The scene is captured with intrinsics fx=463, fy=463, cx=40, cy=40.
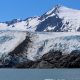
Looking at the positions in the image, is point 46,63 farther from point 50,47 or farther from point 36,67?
point 50,47

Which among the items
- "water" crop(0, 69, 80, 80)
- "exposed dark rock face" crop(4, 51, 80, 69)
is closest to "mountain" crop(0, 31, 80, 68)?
"exposed dark rock face" crop(4, 51, 80, 69)

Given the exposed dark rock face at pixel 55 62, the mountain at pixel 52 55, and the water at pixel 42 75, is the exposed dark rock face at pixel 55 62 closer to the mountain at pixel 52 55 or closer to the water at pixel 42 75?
the mountain at pixel 52 55

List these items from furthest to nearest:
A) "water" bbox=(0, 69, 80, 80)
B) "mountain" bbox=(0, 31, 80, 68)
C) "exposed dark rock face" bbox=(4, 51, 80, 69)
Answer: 1. "mountain" bbox=(0, 31, 80, 68)
2. "exposed dark rock face" bbox=(4, 51, 80, 69)
3. "water" bbox=(0, 69, 80, 80)

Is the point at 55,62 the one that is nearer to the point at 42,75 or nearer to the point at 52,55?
the point at 52,55

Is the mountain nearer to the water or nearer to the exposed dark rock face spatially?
the exposed dark rock face

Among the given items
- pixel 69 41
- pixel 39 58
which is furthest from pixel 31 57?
pixel 69 41

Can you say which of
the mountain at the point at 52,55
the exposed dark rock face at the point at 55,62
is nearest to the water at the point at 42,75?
the exposed dark rock face at the point at 55,62

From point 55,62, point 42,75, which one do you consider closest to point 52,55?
point 55,62

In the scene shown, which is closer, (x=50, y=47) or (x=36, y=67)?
(x=36, y=67)

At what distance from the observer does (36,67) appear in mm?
176500

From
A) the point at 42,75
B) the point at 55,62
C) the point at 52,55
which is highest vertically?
the point at 52,55

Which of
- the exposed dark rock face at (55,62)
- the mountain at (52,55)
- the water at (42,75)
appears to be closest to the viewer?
the water at (42,75)

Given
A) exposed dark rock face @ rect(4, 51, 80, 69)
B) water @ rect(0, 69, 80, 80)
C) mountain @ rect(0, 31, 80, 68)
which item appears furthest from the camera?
mountain @ rect(0, 31, 80, 68)

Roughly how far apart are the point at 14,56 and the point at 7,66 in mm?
9236
